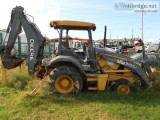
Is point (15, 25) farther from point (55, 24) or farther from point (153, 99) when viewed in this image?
point (153, 99)

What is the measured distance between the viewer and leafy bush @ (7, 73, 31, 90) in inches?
424

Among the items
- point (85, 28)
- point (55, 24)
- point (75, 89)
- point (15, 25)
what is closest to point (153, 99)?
point (75, 89)

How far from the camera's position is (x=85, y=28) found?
1012cm

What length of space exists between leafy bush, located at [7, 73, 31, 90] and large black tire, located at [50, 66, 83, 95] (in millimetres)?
1602

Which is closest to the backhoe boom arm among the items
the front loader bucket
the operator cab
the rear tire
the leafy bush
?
the front loader bucket

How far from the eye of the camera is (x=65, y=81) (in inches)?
378

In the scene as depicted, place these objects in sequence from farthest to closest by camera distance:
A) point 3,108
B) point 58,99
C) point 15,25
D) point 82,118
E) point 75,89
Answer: point 15,25, point 75,89, point 58,99, point 3,108, point 82,118

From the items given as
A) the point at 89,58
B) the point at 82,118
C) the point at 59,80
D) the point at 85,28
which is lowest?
the point at 82,118

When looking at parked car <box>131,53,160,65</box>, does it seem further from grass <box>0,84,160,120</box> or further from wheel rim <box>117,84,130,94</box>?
grass <box>0,84,160,120</box>

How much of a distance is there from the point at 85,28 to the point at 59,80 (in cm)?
199

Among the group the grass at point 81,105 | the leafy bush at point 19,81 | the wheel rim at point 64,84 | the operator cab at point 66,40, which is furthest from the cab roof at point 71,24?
the leafy bush at point 19,81

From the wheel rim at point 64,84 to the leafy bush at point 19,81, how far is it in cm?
162

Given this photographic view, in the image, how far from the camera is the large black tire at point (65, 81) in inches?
374

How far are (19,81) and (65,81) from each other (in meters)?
2.20
